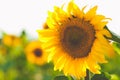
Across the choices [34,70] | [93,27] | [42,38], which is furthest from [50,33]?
[34,70]

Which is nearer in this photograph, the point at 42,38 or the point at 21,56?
the point at 42,38

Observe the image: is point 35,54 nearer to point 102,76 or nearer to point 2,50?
point 2,50

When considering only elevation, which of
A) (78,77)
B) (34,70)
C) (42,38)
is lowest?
(34,70)

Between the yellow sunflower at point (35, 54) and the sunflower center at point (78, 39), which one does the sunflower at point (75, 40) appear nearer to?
the sunflower center at point (78, 39)

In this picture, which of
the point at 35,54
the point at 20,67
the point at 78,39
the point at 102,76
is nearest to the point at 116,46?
the point at 102,76

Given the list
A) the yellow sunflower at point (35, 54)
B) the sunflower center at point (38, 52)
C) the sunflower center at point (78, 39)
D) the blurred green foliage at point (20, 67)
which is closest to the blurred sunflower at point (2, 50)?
the blurred green foliage at point (20, 67)

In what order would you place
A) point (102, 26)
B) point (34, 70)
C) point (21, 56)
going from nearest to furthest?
point (102, 26)
point (34, 70)
point (21, 56)

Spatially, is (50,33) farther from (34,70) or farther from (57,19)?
(34,70)

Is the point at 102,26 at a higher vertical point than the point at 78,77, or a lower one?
higher
